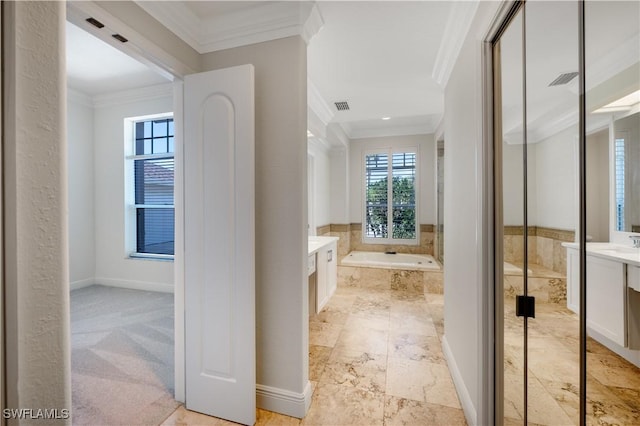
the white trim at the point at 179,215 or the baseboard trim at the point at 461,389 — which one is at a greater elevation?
the white trim at the point at 179,215

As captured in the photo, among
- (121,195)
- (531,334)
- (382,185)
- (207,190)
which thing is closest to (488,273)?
(531,334)

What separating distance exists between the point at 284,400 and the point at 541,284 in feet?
4.97

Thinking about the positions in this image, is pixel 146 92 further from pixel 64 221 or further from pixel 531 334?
pixel 531 334

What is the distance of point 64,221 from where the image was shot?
29cm

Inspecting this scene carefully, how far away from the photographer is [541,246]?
1195 mm

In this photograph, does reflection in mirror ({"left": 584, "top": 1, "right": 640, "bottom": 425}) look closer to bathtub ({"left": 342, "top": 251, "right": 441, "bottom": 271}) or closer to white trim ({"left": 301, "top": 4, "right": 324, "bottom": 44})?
white trim ({"left": 301, "top": 4, "right": 324, "bottom": 44})

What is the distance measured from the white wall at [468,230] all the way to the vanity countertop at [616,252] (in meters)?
0.58

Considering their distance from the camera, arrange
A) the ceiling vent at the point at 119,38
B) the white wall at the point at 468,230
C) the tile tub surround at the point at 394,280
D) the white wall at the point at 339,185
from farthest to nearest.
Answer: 1. the white wall at the point at 339,185
2. the tile tub surround at the point at 394,280
3. the white wall at the point at 468,230
4. the ceiling vent at the point at 119,38

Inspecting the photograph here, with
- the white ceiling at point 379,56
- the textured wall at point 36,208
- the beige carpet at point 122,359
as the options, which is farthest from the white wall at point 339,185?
the textured wall at point 36,208

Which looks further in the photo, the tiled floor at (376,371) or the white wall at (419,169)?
the white wall at (419,169)

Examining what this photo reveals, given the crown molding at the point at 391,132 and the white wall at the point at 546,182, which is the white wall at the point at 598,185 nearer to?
the white wall at the point at 546,182

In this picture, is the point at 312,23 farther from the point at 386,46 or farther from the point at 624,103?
the point at 624,103

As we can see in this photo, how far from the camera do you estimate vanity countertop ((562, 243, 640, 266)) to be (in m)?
0.74

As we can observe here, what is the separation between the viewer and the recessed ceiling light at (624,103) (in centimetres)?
72
